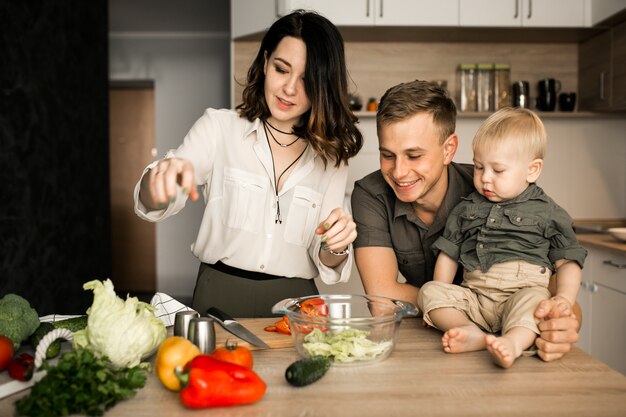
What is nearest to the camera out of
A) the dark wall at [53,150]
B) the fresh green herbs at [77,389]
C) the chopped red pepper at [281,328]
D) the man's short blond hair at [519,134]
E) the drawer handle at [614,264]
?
the fresh green herbs at [77,389]

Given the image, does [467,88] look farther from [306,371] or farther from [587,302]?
[306,371]

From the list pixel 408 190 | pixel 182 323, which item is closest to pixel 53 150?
pixel 408 190

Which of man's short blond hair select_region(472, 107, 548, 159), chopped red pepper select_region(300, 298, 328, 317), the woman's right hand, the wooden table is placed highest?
man's short blond hair select_region(472, 107, 548, 159)

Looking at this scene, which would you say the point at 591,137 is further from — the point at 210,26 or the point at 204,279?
the point at 210,26

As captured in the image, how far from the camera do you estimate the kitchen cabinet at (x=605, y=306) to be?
3143 mm

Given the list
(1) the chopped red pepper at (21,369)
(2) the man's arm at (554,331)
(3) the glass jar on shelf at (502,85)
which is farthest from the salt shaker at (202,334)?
(3) the glass jar on shelf at (502,85)

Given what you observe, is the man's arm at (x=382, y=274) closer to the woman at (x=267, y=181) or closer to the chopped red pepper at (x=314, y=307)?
the woman at (x=267, y=181)

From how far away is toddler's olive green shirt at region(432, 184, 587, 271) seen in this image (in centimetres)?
167

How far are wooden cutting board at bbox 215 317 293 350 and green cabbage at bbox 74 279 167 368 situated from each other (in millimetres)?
238

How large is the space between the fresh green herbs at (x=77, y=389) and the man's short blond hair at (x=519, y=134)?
115cm

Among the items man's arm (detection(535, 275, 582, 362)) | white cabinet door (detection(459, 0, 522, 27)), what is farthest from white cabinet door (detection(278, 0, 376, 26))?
man's arm (detection(535, 275, 582, 362))

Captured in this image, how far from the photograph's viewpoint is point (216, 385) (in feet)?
3.52

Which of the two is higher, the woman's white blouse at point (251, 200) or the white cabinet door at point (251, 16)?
the white cabinet door at point (251, 16)

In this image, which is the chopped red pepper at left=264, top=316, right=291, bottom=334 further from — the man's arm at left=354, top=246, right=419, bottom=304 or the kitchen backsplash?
the kitchen backsplash
